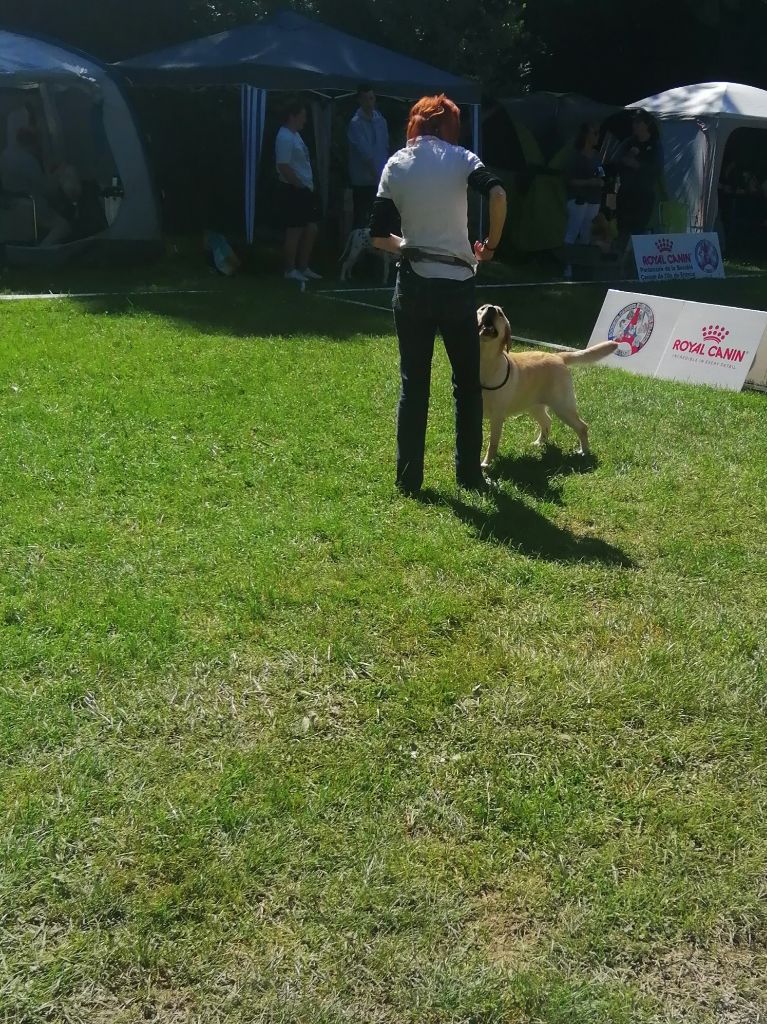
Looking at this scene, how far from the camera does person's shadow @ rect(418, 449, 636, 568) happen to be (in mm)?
4520

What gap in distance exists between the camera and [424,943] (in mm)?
2365

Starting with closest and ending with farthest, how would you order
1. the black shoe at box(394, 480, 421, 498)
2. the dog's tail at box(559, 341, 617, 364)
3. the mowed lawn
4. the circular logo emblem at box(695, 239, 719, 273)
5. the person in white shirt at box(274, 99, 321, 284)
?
the mowed lawn, the black shoe at box(394, 480, 421, 498), the dog's tail at box(559, 341, 617, 364), the person in white shirt at box(274, 99, 321, 284), the circular logo emblem at box(695, 239, 719, 273)

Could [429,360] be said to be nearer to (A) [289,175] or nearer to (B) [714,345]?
(B) [714,345]

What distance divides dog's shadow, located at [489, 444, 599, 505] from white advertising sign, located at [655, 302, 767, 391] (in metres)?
2.54

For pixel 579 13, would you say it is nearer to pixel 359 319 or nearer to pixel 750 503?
pixel 359 319

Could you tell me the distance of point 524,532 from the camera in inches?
186

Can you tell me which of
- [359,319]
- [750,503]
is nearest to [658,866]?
[750,503]

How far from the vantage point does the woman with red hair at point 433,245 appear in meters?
4.54

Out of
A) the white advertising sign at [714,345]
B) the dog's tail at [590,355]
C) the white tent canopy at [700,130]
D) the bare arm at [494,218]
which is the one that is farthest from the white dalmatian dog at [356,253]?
the bare arm at [494,218]

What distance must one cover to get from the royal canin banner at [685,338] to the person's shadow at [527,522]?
284 centimetres

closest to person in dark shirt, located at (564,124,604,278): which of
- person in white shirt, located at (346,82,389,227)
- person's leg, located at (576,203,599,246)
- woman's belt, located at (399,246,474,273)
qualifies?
person's leg, located at (576,203,599,246)

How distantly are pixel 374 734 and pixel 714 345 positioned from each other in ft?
19.7

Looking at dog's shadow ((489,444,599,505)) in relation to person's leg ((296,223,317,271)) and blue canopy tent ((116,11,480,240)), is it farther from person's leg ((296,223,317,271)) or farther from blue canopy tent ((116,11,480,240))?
blue canopy tent ((116,11,480,240))

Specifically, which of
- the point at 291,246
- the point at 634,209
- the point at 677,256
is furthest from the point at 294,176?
the point at 634,209
